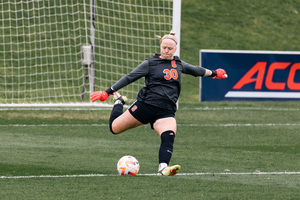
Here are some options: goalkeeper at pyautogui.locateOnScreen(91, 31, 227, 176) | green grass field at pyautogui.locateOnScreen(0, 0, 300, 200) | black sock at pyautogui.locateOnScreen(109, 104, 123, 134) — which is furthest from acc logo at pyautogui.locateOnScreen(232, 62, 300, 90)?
goalkeeper at pyautogui.locateOnScreen(91, 31, 227, 176)

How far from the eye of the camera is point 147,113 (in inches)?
353

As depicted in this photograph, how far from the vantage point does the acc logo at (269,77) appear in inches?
780

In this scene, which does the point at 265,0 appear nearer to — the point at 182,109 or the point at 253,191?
the point at 182,109

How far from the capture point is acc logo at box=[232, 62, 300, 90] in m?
19.8

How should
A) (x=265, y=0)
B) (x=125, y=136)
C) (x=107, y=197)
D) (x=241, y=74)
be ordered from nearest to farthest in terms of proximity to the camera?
(x=107, y=197)
(x=125, y=136)
(x=241, y=74)
(x=265, y=0)

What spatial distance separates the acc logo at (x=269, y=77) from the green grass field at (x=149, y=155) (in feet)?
6.95

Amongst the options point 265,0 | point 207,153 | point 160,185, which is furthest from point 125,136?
point 265,0

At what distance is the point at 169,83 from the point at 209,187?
176cm

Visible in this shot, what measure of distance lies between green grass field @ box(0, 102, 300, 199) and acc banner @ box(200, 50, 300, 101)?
203cm

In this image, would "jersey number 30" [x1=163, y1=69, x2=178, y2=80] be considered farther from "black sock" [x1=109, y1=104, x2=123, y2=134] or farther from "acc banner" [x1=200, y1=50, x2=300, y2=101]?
"acc banner" [x1=200, y1=50, x2=300, y2=101]

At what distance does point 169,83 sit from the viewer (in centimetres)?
900

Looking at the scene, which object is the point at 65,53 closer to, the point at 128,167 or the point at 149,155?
the point at 149,155

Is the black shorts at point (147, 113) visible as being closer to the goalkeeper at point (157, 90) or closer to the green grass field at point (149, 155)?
the goalkeeper at point (157, 90)

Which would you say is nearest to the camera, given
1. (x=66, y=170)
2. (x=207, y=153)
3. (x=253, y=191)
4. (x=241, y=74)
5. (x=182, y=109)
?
(x=253, y=191)
